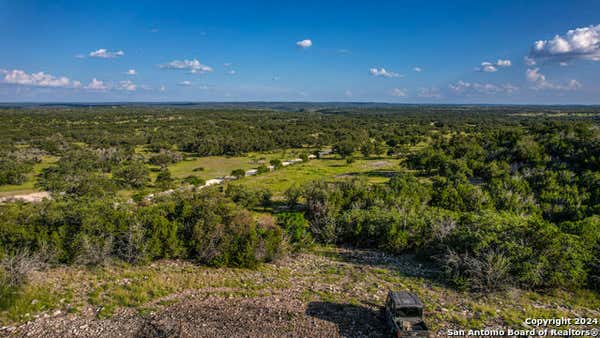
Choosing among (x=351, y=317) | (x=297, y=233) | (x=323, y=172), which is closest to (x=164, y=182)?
(x=323, y=172)

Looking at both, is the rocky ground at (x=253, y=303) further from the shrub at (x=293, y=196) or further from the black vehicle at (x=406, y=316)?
the shrub at (x=293, y=196)

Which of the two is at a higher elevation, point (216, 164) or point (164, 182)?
point (164, 182)

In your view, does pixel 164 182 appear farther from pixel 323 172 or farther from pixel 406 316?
pixel 406 316

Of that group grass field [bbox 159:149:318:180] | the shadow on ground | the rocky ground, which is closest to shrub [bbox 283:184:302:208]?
the rocky ground

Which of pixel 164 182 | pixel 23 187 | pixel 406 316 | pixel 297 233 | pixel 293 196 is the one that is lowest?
pixel 23 187

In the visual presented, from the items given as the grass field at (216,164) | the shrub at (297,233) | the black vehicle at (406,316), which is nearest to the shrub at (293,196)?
the shrub at (297,233)

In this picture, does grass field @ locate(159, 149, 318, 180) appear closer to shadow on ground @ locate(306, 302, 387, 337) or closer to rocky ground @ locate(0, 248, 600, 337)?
rocky ground @ locate(0, 248, 600, 337)

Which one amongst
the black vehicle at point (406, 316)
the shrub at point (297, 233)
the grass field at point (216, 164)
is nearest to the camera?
the black vehicle at point (406, 316)
